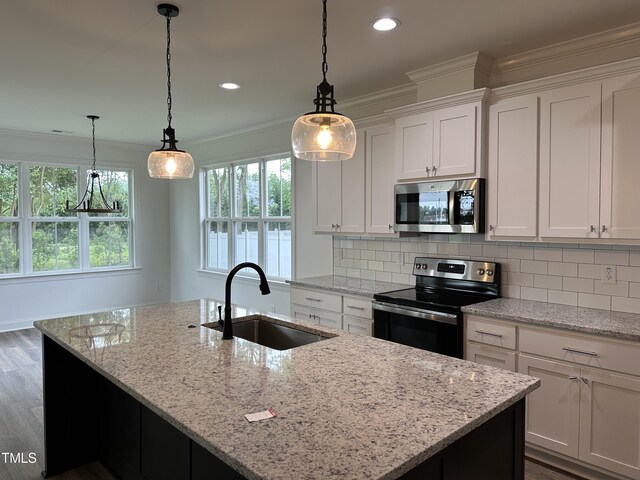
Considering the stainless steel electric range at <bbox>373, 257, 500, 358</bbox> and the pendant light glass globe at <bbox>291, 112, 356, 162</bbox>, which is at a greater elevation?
the pendant light glass globe at <bbox>291, 112, 356, 162</bbox>

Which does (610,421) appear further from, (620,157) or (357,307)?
(357,307)

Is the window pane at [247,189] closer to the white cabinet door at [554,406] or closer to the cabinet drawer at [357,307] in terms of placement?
the cabinet drawer at [357,307]

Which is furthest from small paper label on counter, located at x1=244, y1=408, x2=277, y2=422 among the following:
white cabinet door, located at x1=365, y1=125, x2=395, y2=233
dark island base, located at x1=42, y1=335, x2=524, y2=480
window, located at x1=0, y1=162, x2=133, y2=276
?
window, located at x1=0, y1=162, x2=133, y2=276

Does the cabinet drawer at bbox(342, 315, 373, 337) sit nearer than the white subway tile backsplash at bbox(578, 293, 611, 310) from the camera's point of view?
Answer: No

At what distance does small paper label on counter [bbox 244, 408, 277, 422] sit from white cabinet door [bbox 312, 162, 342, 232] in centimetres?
286

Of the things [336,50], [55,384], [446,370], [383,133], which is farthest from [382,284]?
[55,384]

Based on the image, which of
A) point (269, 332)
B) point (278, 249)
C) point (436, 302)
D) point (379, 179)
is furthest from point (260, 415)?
point (278, 249)

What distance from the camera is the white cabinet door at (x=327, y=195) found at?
411cm

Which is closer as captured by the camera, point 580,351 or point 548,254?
point 580,351

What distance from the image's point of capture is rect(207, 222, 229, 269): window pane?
20.5ft

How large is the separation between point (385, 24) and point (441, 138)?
942 millimetres

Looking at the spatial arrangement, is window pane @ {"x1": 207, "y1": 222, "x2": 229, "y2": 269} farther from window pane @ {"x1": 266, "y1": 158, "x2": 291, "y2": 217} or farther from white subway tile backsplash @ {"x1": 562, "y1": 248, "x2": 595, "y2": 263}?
white subway tile backsplash @ {"x1": 562, "y1": 248, "x2": 595, "y2": 263}

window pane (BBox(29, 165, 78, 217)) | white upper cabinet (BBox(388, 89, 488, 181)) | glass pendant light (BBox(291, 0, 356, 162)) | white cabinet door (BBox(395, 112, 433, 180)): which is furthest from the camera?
window pane (BBox(29, 165, 78, 217))

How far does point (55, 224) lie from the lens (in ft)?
20.5
